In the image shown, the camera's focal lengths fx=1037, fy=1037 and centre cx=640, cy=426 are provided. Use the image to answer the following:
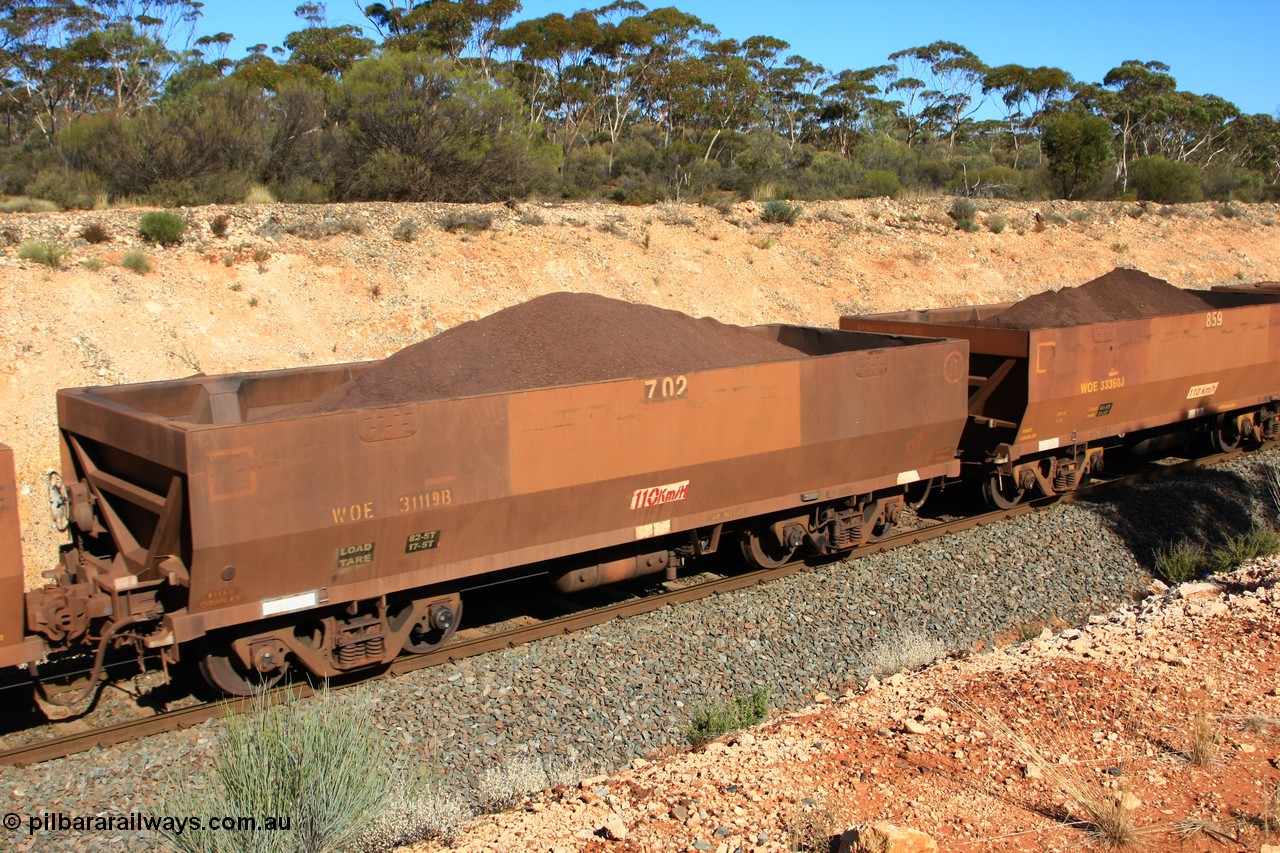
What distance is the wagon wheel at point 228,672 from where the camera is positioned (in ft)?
24.5

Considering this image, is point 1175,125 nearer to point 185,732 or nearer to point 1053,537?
point 1053,537

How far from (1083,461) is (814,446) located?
5.17m

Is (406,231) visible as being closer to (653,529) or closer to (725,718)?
(653,529)

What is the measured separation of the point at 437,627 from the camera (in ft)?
27.3

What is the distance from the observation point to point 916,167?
46250 mm

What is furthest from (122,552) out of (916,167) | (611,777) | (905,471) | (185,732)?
(916,167)

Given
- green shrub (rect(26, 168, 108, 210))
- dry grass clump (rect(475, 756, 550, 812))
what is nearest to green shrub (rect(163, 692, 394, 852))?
dry grass clump (rect(475, 756, 550, 812))

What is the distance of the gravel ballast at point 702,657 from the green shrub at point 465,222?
15.1 m

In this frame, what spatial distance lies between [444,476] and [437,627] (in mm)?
1436

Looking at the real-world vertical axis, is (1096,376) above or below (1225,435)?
above

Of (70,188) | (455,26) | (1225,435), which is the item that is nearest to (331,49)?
(455,26)

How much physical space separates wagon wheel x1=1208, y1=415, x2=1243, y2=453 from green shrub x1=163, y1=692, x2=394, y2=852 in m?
13.9

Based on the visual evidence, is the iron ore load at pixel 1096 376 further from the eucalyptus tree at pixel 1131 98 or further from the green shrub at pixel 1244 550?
the eucalyptus tree at pixel 1131 98

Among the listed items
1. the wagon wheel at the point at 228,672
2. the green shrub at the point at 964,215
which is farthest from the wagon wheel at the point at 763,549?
the green shrub at the point at 964,215
